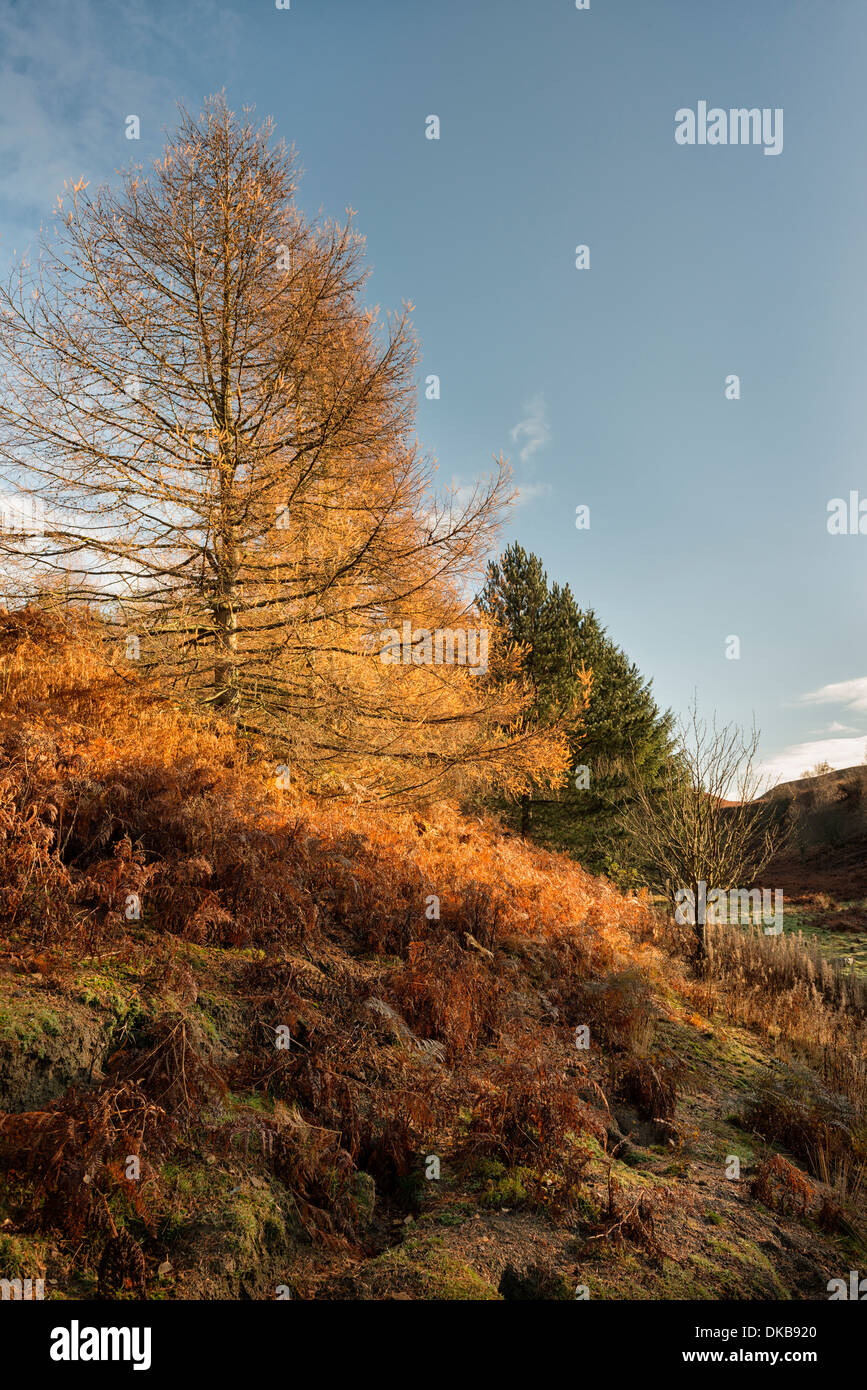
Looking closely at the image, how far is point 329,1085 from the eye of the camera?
359cm

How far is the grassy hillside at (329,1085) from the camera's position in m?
2.72

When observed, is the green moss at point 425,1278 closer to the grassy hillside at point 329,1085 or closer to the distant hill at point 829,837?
the grassy hillside at point 329,1085

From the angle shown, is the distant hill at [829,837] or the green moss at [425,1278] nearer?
the green moss at [425,1278]

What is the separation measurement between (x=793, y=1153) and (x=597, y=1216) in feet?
9.47

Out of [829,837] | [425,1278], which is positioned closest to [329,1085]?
[425,1278]

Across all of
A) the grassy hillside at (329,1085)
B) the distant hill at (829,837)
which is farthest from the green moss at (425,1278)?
the distant hill at (829,837)

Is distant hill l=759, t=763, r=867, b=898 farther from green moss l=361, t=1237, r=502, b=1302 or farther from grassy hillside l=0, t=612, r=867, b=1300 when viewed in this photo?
green moss l=361, t=1237, r=502, b=1302

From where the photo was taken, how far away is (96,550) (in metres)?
8.48

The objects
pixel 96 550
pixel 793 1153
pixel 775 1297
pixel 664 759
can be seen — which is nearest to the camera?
pixel 775 1297

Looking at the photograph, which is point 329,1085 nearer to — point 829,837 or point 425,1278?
point 425,1278

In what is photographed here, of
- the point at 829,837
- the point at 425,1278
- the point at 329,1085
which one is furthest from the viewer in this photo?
the point at 829,837

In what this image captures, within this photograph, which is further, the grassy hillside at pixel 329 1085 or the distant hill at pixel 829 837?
the distant hill at pixel 829 837
